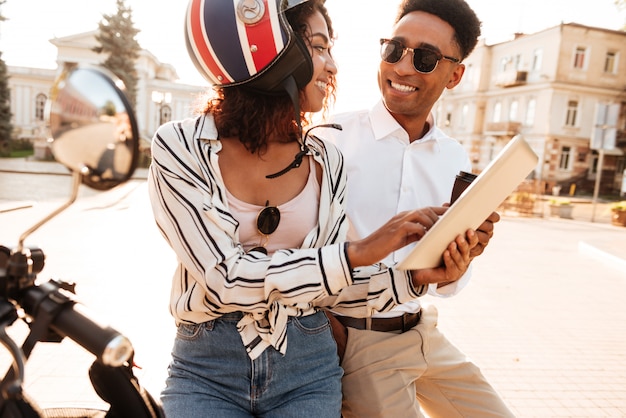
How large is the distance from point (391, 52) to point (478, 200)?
139 centimetres

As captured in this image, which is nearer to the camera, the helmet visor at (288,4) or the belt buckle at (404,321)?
the helmet visor at (288,4)

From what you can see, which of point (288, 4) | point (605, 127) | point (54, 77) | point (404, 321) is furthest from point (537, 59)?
point (288, 4)

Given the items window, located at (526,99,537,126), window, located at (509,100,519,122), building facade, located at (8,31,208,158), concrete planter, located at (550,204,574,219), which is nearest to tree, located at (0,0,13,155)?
building facade, located at (8,31,208,158)

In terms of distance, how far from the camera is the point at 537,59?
42375 millimetres

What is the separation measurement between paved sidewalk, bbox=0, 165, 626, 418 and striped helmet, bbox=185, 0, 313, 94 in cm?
54

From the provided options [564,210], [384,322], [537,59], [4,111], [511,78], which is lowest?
[564,210]

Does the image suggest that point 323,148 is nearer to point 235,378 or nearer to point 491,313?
point 235,378

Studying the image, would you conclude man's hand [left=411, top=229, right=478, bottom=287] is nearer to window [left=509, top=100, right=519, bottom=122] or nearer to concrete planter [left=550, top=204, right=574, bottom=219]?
concrete planter [left=550, top=204, right=574, bottom=219]

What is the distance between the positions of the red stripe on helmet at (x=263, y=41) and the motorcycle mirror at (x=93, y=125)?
71cm

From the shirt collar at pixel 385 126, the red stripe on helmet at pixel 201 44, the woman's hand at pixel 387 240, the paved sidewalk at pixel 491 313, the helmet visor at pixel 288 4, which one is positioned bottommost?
the paved sidewalk at pixel 491 313

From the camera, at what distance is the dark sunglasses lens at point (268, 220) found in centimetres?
163

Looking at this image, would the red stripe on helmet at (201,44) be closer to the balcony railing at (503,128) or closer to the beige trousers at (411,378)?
the beige trousers at (411,378)

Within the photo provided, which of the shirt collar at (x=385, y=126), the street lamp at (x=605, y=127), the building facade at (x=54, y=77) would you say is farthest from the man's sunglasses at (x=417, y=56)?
the building facade at (x=54, y=77)

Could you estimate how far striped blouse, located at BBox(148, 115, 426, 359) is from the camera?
1493mm
